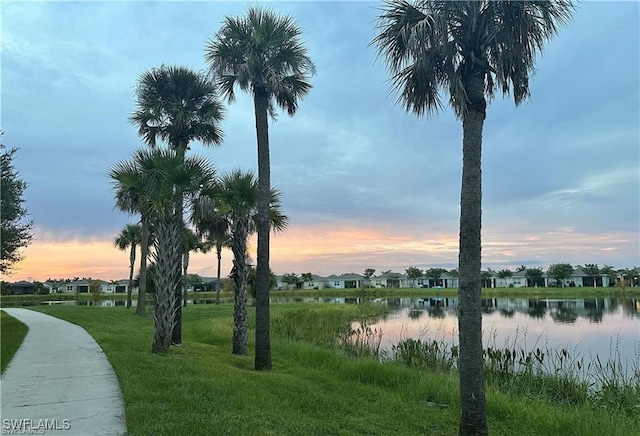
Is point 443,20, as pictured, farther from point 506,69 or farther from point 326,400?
point 326,400

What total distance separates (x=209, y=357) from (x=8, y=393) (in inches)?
208

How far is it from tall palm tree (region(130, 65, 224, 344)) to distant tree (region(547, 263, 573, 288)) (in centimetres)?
9650

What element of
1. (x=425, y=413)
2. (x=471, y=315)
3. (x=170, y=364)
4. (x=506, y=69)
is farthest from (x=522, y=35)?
(x=170, y=364)

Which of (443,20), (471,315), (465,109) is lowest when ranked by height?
(471,315)

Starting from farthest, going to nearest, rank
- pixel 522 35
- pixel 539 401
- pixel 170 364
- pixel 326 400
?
pixel 170 364
pixel 539 401
pixel 326 400
pixel 522 35

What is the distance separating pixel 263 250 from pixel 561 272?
99232mm

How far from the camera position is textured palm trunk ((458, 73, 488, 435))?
6.98 metres

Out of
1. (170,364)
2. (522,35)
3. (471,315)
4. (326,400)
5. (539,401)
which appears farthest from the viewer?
(170,364)

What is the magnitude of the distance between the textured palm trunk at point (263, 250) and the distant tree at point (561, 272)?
321ft

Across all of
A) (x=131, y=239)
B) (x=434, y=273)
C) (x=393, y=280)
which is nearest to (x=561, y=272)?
(x=434, y=273)

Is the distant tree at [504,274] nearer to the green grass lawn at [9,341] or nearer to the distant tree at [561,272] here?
the distant tree at [561,272]

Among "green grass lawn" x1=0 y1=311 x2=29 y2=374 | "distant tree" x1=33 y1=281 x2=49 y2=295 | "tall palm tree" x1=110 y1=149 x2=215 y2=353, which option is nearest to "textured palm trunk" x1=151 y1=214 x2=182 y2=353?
"tall palm tree" x1=110 y1=149 x2=215 y2=353

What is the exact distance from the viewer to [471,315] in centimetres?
702

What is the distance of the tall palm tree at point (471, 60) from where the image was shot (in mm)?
7031
